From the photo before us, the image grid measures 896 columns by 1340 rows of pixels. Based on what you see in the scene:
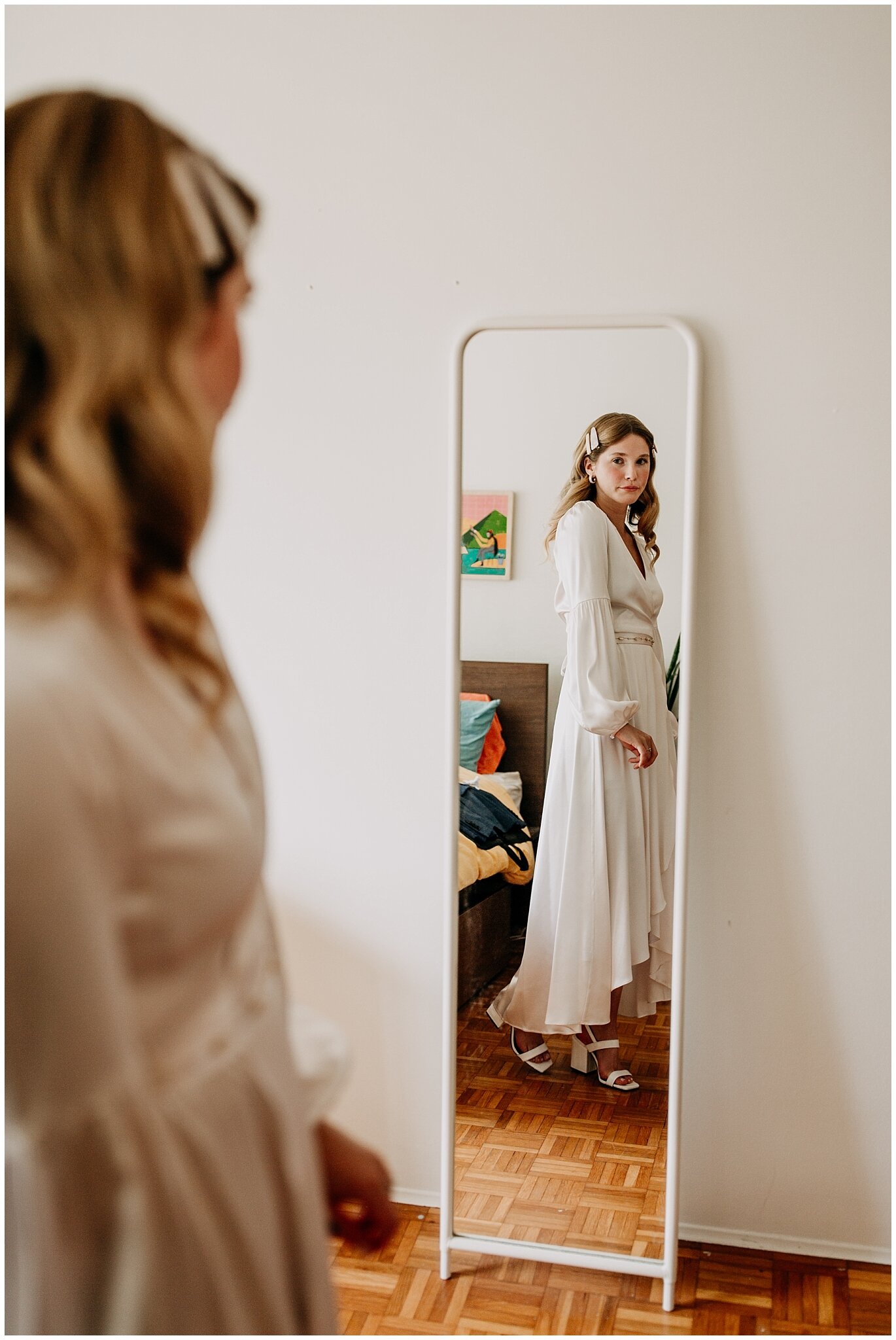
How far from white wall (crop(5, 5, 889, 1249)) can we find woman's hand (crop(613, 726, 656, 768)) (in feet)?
0.34

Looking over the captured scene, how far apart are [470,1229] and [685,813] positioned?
78cm

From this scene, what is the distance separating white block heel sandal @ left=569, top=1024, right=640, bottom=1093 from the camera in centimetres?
185

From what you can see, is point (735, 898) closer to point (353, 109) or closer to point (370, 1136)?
point (370, 1136)

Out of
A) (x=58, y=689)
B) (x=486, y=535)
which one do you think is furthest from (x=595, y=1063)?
(x=58, y=689)

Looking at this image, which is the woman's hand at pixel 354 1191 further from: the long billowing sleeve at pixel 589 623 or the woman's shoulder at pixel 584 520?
the woman's shoulder at pixel 584 520

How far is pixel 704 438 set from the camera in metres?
1.79

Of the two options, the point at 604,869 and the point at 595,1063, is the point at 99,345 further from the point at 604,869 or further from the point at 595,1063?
the point at 595,1063

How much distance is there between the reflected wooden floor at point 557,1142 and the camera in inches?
72.6

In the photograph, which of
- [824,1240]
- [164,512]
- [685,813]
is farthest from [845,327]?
[824,1240]

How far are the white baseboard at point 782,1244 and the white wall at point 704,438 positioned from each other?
2 cm

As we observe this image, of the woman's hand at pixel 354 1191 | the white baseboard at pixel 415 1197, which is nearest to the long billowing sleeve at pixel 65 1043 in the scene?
the woman's hand at pixel 354 1191

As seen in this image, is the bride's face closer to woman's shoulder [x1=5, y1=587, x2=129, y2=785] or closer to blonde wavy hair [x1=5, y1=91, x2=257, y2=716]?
blonde wavy hair [x1=5, y1=91, x2=257, y2=716]

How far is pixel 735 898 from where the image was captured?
1.86m

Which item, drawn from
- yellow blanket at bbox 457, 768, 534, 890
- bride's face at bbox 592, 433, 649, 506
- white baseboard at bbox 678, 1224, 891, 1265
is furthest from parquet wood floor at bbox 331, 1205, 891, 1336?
bride's face at bbox 592, 433, 649, 506
